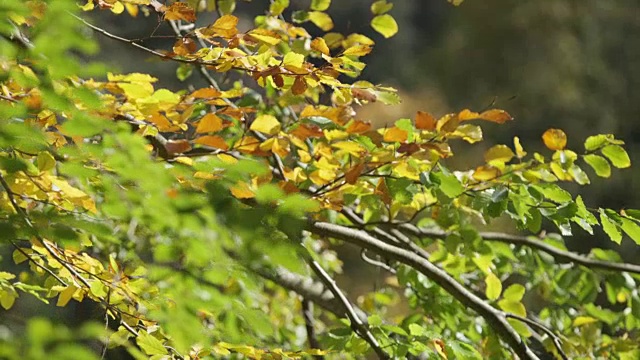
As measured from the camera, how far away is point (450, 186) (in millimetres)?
978

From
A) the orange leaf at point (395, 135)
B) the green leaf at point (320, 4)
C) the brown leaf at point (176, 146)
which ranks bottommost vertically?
the green leaf at point (320, 4)

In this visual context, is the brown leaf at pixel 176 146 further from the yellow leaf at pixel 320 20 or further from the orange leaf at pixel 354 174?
the yellow leaf at pixel 320 20

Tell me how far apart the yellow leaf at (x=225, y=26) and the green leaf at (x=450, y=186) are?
1.01 ft

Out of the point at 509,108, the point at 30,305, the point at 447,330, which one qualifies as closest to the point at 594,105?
the point at 509,108

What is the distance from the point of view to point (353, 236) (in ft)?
3.65

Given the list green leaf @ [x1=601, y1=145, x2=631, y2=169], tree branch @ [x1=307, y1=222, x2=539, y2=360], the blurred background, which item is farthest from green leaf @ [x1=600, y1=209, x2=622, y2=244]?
the blurred background

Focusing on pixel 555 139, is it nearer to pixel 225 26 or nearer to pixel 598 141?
pixel 598 141

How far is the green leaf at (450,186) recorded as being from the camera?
38.4 inches

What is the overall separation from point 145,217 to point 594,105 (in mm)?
6995

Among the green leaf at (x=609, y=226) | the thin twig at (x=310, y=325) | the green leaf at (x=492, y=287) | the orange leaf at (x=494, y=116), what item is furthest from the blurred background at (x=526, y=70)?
the orange leaf at (x=494, y=116)

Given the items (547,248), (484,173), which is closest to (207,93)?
(484,173)

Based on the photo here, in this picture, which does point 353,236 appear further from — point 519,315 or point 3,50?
point 3,50

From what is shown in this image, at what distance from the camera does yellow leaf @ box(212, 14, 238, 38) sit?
896 mm

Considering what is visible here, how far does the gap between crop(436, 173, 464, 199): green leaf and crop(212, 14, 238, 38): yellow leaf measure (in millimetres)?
309
